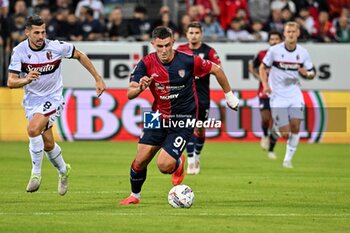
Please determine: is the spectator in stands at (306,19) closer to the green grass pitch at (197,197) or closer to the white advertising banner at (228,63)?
the white advertising banner at (228,63)

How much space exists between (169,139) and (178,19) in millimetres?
16343

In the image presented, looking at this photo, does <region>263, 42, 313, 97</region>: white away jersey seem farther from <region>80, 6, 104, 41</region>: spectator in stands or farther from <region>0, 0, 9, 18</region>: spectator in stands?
<region>0, 0, 9, 18</region>: spectator in stands

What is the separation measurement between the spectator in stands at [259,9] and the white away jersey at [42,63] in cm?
1569

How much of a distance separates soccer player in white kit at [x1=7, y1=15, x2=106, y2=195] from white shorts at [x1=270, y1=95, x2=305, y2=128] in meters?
6.68

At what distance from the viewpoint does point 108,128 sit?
83.6 feet

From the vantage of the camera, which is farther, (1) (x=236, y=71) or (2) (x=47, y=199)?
(1) (x=236, y=71)

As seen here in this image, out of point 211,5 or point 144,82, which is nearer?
point 144,82

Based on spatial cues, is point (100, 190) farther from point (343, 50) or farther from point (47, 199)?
point (343, 50)

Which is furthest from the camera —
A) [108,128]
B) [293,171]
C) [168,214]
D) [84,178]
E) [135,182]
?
[108,128]

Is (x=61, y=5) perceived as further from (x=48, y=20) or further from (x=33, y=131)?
(x=33, y=131)

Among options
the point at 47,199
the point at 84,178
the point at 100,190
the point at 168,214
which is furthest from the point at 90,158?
the point at 168,214

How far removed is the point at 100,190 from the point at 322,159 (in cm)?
794

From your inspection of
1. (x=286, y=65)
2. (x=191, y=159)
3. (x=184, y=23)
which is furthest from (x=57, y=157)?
(x=184, y=23)

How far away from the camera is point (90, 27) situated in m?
26.5
